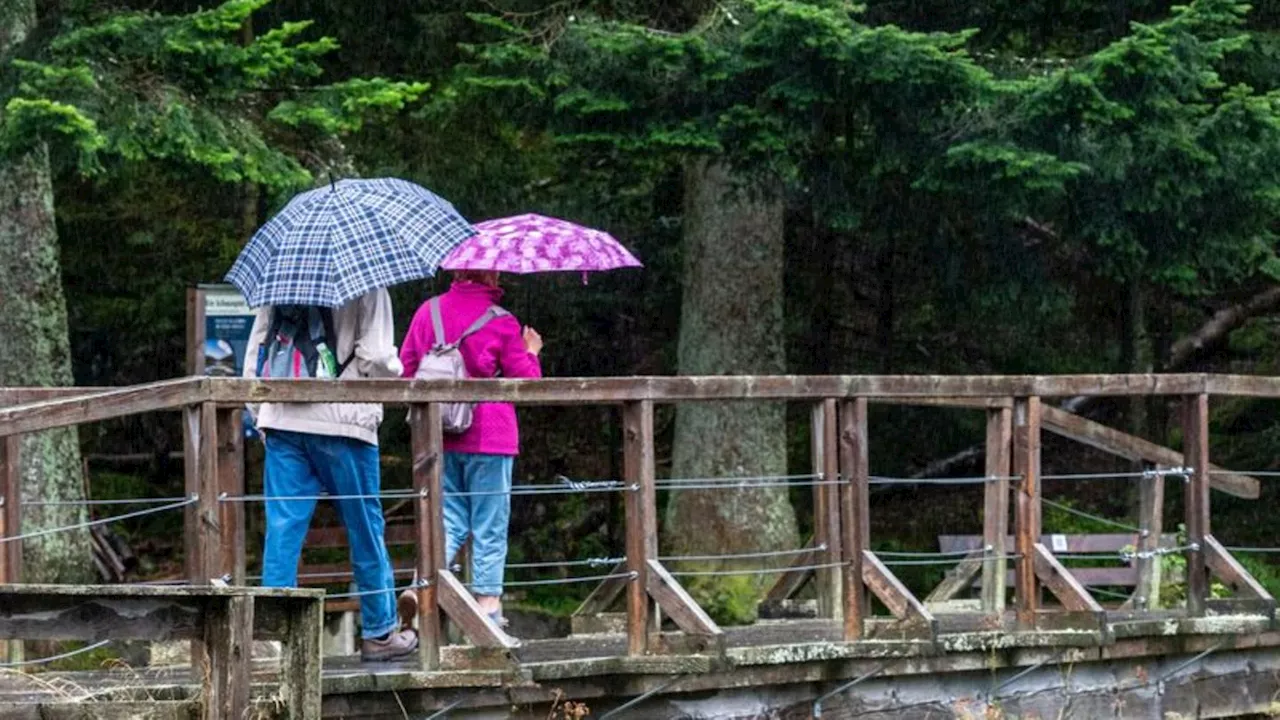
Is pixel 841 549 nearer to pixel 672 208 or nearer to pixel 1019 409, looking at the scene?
pixel 1019 409

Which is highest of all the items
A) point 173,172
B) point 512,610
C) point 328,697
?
point 173,172

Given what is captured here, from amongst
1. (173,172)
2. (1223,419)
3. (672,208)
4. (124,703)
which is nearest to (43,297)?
(173,172)

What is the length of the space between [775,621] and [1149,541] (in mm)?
2575

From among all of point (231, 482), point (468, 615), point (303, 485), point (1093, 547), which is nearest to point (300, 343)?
point (303, 485)

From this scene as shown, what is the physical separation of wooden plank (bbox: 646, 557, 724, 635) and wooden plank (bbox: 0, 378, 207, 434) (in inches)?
84.2

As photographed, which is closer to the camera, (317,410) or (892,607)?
(317,410)

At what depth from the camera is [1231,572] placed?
1105cm

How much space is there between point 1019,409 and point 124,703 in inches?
199

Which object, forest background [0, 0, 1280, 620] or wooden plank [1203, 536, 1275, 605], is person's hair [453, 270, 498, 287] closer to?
forest background [0, 0, 1280, 620]

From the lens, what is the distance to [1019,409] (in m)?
10.3

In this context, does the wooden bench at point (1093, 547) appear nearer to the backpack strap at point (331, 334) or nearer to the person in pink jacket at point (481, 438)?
the person in pink jacket at point (481, 438)

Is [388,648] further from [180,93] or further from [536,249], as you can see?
[180,93]

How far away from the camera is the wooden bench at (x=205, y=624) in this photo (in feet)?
21.0

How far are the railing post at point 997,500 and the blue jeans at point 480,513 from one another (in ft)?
8.43
